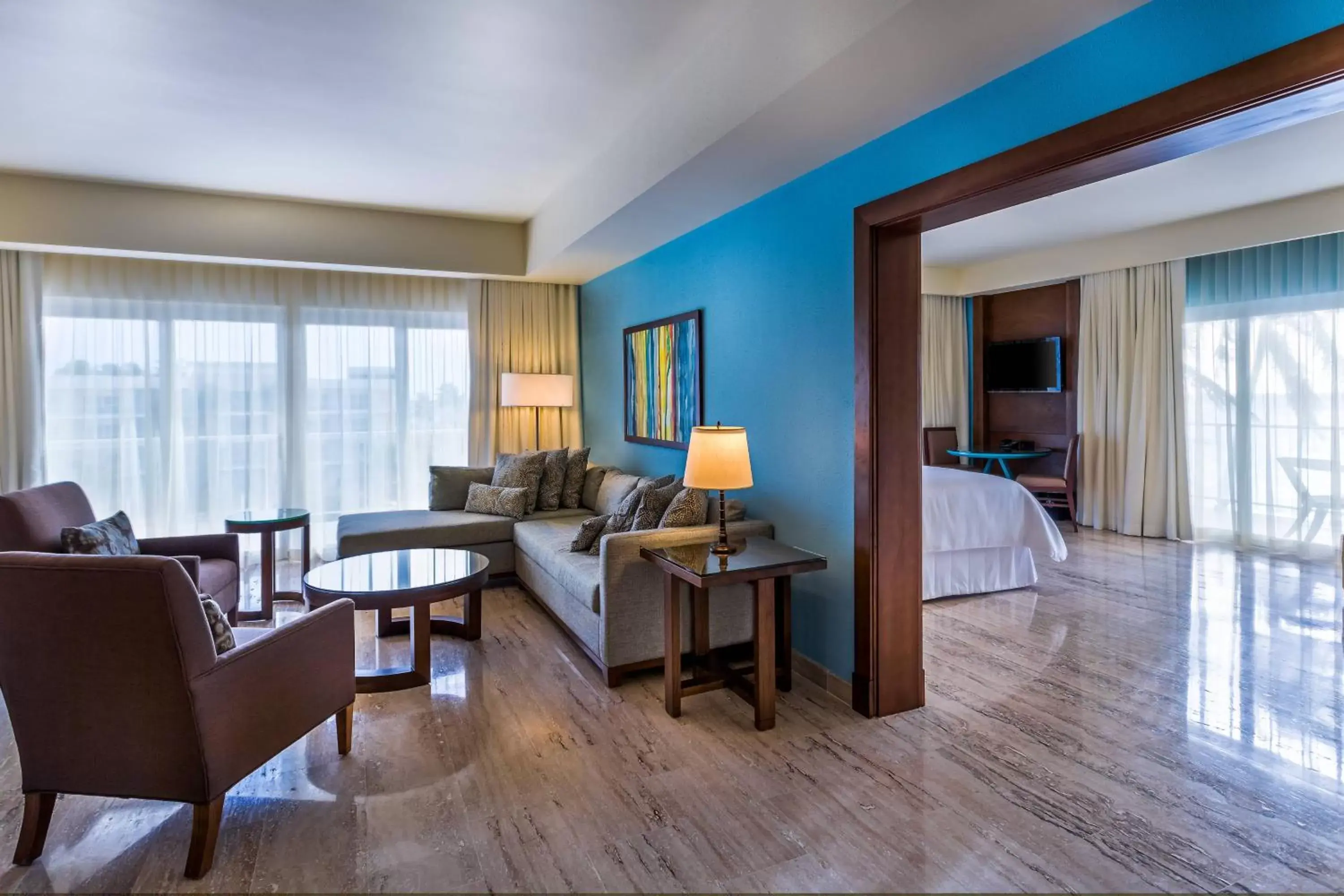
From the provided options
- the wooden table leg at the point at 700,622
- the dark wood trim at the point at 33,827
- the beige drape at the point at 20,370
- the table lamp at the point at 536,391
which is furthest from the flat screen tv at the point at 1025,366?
the beige drape at the point at 20,370

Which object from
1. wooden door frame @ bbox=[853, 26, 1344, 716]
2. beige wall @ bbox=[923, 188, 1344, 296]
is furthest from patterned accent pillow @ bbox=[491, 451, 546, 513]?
beige wall @ bbox=[923, 188, 1344, 296]

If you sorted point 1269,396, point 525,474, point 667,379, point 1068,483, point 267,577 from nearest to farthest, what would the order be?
point 267,577
point 667,379
point 525,474
point 1269,396
point 1068,483

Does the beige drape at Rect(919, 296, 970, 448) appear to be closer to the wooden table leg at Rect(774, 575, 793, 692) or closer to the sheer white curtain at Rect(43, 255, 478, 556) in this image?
the sheer white curtain at Rect(43, 255, 478, 556)

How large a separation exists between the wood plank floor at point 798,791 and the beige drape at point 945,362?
458 centimetres

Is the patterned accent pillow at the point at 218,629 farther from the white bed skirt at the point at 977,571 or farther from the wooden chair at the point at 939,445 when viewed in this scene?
the wooden chair at the point at 939,445

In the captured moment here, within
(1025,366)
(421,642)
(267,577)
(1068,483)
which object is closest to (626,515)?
(421,642)

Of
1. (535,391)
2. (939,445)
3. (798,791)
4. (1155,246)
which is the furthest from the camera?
(939,445)

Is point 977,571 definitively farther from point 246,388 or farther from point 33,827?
point 246,388

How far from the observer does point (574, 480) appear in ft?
17.5

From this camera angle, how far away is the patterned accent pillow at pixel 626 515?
370 cm

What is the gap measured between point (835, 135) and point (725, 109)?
0.44 metres

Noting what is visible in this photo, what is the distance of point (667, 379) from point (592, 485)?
1.15 metres

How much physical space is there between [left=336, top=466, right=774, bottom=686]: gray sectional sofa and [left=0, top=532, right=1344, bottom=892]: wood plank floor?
22 cm

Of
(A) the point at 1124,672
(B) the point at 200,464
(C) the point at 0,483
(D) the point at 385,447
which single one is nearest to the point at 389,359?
(D) the point at 385,447
